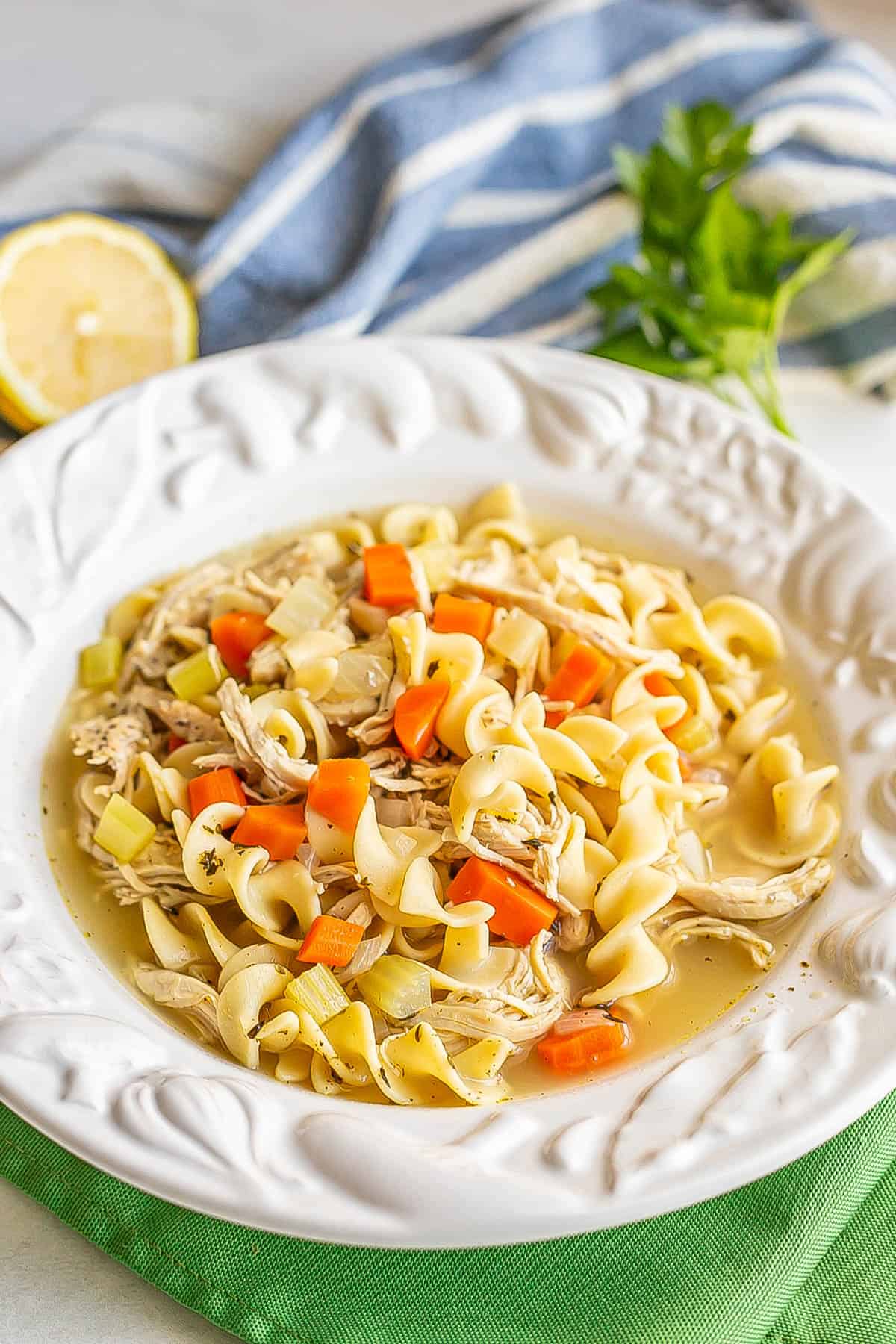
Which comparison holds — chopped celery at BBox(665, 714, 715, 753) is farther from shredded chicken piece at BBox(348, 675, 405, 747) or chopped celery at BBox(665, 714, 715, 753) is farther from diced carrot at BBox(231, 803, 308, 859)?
diced carrot at BBox(231, 803, 308, 859)

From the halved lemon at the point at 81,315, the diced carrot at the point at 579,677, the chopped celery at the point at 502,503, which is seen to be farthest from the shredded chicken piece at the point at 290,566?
the halved lemon at the point at 81,315

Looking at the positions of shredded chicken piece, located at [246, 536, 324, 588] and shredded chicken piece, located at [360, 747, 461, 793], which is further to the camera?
shredded chicken piece, located at [246, 536, 324, 588]

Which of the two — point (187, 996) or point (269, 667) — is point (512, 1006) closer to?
point (187, 996)

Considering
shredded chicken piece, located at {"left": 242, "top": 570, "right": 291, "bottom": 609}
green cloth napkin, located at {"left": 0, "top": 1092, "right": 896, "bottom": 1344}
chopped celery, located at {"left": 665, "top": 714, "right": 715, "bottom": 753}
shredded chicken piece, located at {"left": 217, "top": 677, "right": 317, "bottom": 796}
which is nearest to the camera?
green cloth napkin, located at {"left": 0, "top": 1092, "right": 896, "bottom": 1344}

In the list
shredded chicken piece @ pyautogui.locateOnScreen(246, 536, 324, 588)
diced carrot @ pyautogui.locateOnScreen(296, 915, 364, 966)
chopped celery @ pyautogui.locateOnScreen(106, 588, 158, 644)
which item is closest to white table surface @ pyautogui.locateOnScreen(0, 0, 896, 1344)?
shredded chicken piece @ pyautogui.locateOnScreen(246, 536, 324, 588)

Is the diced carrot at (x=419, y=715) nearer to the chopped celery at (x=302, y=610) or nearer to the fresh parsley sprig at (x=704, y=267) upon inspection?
the chopped celery at (x=302, y=610)

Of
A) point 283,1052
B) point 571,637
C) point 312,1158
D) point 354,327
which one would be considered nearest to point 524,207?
point 354,327

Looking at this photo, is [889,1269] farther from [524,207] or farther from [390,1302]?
[524,207]
